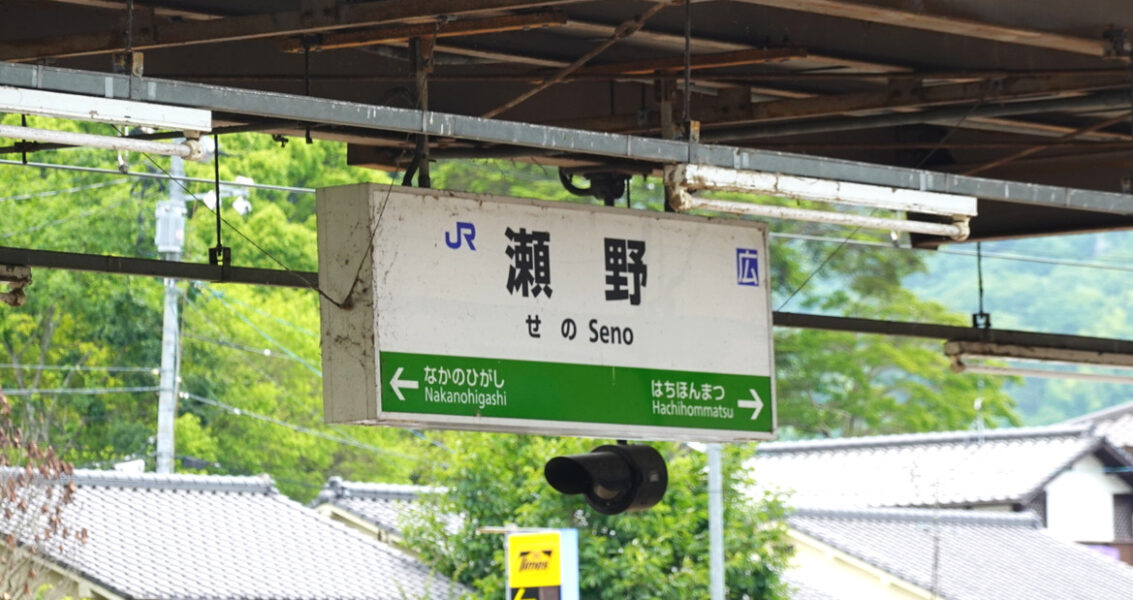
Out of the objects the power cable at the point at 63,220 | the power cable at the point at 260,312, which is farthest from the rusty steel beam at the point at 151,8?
the power cable at the point at 260,312

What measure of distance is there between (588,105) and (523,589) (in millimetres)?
10434

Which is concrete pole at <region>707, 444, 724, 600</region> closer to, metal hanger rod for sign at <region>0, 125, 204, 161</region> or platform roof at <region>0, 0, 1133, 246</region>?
platform roof at <region>0, 0, 1133, 246</region>

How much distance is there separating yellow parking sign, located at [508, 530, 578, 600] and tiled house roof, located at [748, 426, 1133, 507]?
57.2 ft

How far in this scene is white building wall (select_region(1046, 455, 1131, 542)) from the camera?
3934cm

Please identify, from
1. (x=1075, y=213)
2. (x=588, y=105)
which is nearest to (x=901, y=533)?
(x=1075, y=213)

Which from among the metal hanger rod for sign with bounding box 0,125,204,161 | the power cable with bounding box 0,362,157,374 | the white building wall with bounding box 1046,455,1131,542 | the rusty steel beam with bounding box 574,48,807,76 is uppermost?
the power cable with bounding box 0,362,157,374

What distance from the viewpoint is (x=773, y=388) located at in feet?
29.6

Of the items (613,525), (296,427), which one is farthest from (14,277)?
(296,427)

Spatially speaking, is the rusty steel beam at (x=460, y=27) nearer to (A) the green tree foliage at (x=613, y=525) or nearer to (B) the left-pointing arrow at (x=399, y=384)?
(B) the left-pointing arrow at (x=399, y=384)

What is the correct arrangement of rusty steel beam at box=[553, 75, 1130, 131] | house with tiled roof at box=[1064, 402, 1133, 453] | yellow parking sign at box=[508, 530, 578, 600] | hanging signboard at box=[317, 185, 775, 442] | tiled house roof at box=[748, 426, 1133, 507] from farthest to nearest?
house with tiled roof at box=[1064, 402, 1133, 453], tiled house roof at box=[748, 426, 1133, 507], yellow parking sign at box=[508, 530, 578, 600], rusty steel beam at box=[553, 75, 1130, 131], hanging signboard at box=[317, 185, 775, 442]

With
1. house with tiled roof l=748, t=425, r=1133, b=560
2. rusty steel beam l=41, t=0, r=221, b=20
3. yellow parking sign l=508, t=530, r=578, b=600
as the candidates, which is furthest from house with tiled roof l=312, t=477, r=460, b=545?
rusty steel beam l=41, t=0, r=221, b=20

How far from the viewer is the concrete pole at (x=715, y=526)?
72.8 ft

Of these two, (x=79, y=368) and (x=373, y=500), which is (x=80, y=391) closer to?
(x=79, y=368)

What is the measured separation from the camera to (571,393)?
828 cm
